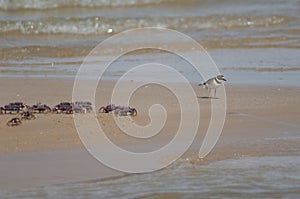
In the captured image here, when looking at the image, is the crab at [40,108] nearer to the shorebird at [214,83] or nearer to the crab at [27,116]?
the crab at [27,116]

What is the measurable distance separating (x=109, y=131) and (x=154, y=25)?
8.46m

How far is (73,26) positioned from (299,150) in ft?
28.9

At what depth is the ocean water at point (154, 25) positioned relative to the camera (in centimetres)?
962

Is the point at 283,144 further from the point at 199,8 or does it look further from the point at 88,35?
the point at 199,8

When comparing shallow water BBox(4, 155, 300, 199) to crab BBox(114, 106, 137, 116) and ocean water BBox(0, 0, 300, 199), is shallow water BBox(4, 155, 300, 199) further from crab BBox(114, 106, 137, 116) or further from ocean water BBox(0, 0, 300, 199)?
crab BBox(114, 106, 137, 116)

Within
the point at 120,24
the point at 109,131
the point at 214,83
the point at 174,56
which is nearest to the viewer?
the point at 109,131

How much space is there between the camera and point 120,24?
1450 cm

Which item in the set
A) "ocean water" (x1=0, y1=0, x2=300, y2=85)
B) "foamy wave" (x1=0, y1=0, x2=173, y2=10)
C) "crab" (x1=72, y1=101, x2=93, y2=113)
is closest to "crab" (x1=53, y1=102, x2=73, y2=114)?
"crab" (x1=72, y1=101, x2=93, y2=113)

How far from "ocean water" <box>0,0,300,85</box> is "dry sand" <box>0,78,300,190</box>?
0.90 m

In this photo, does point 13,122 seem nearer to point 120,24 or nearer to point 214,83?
point 214,83

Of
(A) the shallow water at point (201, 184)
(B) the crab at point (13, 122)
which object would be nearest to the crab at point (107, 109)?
(B) the crab at point (13, 122)

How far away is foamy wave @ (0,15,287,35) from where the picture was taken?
1390 centimetres

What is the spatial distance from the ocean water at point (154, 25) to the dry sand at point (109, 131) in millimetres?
904

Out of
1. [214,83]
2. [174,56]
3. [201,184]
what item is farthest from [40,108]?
[174,56]
